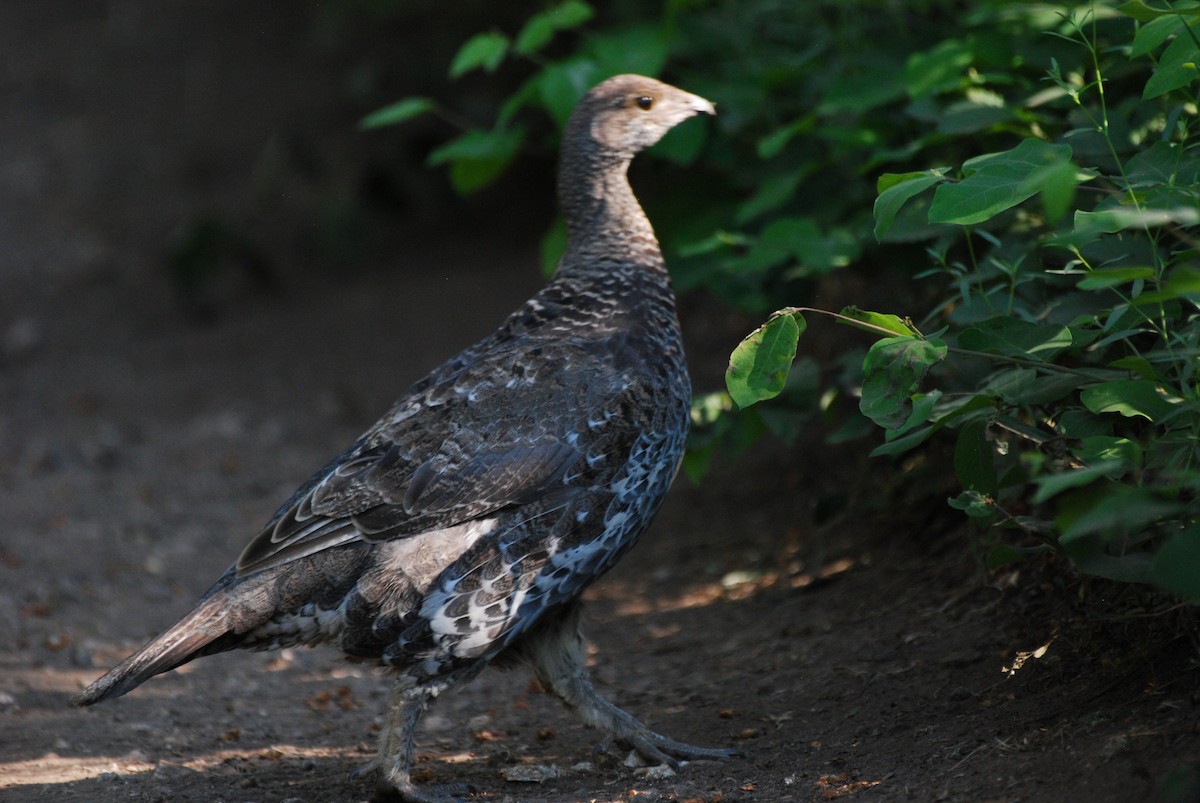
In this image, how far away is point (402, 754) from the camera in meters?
4.10

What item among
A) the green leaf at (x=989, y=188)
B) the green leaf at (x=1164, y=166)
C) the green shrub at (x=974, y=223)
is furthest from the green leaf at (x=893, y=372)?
the green leaf at (x=1164, y=166)

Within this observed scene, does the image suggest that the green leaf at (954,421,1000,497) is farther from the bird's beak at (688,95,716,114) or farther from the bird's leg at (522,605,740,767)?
the bird's beak at (688,95,716,114)

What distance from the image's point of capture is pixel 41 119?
1309 cm

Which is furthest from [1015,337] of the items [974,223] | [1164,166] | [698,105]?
[698,105]

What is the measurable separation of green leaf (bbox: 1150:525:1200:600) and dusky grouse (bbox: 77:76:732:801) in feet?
6.20

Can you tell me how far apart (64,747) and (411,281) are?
6769 millimetres

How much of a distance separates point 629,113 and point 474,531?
2067mm

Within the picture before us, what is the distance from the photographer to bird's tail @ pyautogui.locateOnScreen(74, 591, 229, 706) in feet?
12.9

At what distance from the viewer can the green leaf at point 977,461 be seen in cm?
366

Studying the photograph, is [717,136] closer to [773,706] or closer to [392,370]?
[773,706]

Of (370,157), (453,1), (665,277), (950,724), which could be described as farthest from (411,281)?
(950,724)

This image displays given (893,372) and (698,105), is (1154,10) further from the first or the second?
(698,105)

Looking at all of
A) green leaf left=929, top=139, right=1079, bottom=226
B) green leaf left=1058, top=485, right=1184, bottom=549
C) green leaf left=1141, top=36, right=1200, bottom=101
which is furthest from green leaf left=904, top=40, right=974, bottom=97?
green leaf left=1058, top=485, right=1184, bottom=549

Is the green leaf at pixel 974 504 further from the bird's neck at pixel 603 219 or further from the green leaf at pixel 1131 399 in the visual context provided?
the bird's neck at pixel 603 219
